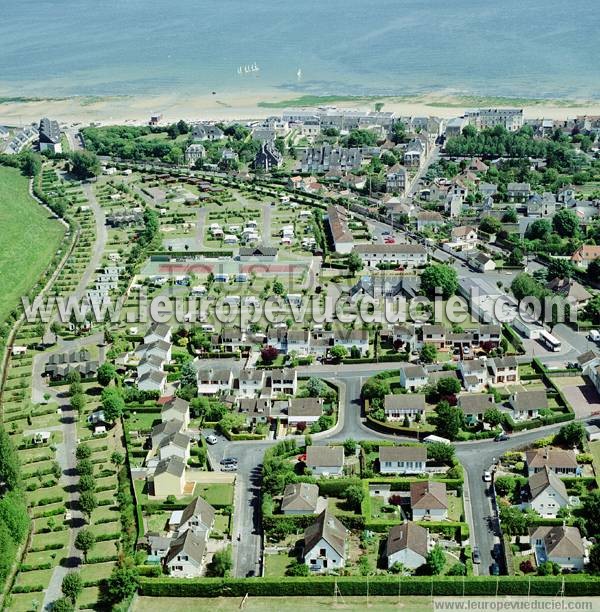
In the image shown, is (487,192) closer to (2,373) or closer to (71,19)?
(2,373)

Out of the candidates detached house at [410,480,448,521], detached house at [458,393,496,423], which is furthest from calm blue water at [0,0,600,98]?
detached house at [410,480,448,521]

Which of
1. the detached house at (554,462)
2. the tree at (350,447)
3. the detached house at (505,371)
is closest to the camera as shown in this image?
the detached house at (554,462)

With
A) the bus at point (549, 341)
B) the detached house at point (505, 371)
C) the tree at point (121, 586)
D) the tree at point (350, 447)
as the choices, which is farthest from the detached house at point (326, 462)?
the bus at point (549, 341)

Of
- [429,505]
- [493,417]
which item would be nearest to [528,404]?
[493,417]

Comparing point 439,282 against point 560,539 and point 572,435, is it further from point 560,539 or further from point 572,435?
point 560,539

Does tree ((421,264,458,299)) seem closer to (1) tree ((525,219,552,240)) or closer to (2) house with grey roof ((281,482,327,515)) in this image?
(1) tree ((525,219,552,240))

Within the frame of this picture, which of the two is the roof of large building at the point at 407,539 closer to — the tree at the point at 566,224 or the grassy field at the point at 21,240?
the grassy field at the point at 21,240
